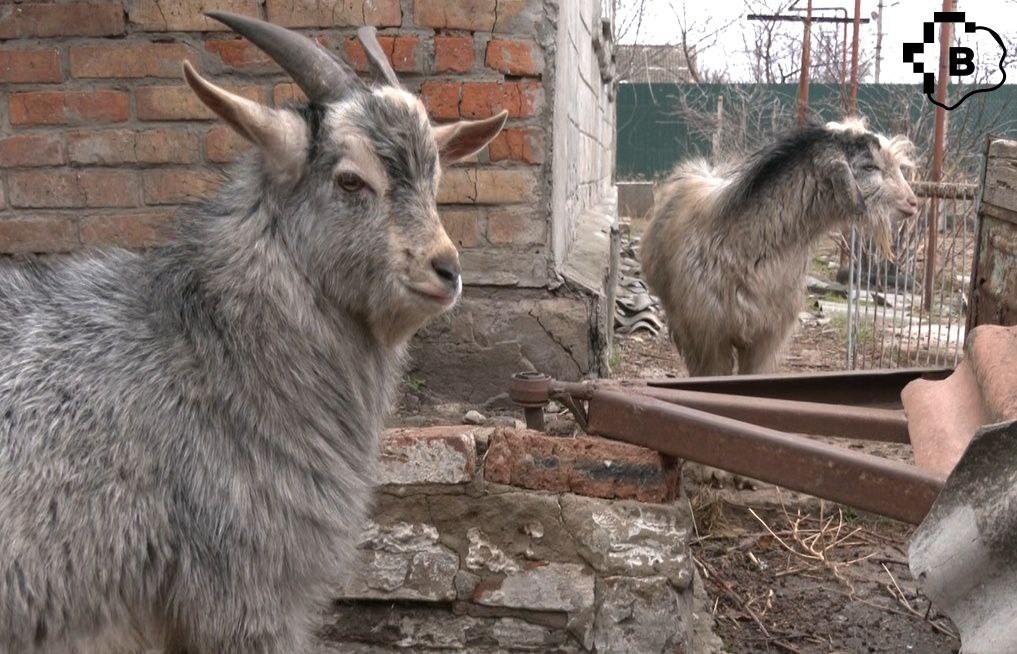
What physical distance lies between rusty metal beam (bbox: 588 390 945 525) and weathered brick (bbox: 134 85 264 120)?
184 centimetres

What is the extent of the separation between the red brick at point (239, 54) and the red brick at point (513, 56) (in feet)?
2.67

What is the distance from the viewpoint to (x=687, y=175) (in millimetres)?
6215

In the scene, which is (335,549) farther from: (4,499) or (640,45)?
(640,45)

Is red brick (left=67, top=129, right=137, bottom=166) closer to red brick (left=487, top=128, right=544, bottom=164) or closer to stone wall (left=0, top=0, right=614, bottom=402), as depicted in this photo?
stone wall (left=0, top=0, right=614, bottom=402)

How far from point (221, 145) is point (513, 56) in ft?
3.77

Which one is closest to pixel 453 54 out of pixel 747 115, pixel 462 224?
pixel 462 224

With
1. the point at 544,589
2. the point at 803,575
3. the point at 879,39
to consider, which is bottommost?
the point at 803,575

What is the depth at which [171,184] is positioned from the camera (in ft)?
12.1

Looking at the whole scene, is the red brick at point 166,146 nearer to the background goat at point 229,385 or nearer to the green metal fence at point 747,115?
the background goat at point 229,385

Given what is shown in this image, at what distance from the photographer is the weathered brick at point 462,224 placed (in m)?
3.67

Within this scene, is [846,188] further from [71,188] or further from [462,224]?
[71,188]

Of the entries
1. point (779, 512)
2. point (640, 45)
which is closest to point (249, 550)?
point (779, 512)

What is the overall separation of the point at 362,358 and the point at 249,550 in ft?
1.81

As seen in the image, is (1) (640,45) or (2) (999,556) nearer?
(2) (999,556)
